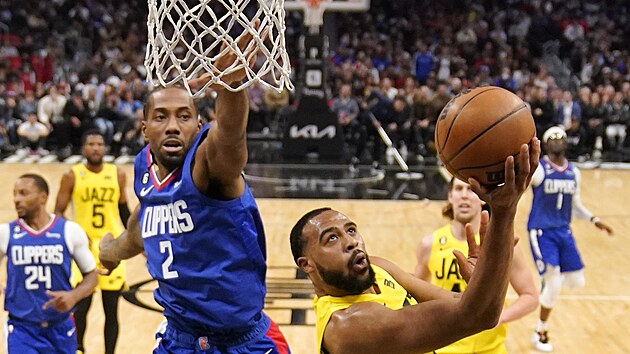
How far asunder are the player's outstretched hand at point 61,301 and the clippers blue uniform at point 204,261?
1.45 m

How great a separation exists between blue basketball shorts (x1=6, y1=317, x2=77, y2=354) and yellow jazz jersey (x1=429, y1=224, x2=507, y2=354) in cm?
207

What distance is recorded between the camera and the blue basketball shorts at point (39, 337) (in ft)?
14.9

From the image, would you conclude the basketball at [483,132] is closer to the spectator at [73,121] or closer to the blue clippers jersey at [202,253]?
the blue clippers jersey at [202,253]

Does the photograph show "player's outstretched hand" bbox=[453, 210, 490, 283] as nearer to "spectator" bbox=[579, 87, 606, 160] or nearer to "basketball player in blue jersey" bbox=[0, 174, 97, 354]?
"basketball player in blue jersey" bbox=[0, 174, 97, 354]

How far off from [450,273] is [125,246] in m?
1.74

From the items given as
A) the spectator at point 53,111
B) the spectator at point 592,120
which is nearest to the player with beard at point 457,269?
the spectator at point 592,120

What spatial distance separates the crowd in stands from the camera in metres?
15.6

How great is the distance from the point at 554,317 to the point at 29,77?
14.8 meters

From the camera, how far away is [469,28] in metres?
20.5

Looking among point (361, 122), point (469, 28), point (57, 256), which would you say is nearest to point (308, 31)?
point (361, 122)

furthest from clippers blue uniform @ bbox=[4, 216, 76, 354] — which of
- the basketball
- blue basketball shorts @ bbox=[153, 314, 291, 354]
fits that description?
the basketball

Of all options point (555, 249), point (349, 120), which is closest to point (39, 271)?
point (555, 249)

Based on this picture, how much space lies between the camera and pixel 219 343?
3.19 metres

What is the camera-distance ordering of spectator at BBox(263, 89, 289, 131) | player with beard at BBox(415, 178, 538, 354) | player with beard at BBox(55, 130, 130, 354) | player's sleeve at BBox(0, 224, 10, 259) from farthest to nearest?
spectator at BBox(263, 89, 289, 131) → player with beard at BBox(55, 130, 130, 354) → player's sleeve at BBox(0, 224, 10, 259) → player with beard at BBox(415, 178, 538, 354)
